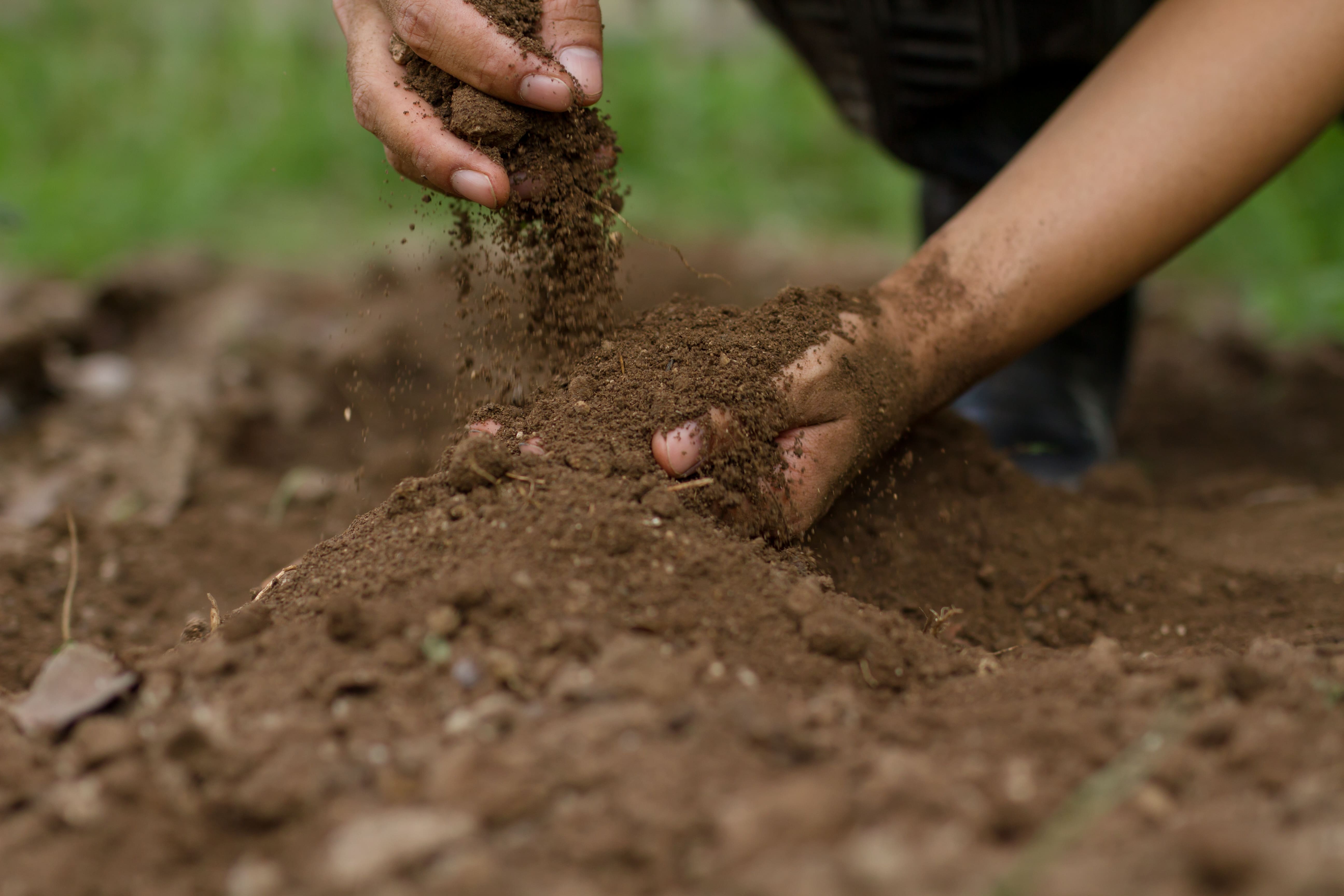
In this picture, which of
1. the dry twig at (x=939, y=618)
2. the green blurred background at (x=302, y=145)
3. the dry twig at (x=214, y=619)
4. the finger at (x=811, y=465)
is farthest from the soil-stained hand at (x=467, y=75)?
the green blurred background at (x=302, y=145)

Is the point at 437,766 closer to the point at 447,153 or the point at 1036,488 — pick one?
the point at 447,153

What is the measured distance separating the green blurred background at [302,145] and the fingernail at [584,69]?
235 cm

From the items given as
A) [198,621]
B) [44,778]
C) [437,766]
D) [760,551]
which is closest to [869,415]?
[760,551]

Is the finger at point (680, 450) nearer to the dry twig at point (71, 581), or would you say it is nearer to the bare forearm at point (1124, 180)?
the bare forearm at point (1124, 180)

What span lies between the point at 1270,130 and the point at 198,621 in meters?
1.88

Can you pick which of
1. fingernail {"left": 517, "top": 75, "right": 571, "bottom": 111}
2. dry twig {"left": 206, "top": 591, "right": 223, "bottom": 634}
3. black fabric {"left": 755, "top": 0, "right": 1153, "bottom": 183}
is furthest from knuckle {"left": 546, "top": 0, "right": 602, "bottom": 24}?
black fabric {"left": 755, "top": 0, "right": 1153, "bottom": 183}

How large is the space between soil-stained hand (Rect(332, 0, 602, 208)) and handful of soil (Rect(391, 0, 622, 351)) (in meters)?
0.02

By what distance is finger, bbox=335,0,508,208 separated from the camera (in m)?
1.48

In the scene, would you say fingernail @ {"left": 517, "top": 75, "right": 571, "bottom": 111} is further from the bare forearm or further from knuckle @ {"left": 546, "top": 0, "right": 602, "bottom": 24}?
the bare forearm

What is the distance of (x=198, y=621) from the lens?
142 cm

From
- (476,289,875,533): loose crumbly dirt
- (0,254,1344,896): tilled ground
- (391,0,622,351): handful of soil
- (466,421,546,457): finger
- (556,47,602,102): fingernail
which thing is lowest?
(0,254,1344,896): tilled ground

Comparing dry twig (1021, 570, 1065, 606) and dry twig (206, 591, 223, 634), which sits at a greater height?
dry twig (206, 591, 223, 634)

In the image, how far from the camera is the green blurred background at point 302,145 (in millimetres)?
4047

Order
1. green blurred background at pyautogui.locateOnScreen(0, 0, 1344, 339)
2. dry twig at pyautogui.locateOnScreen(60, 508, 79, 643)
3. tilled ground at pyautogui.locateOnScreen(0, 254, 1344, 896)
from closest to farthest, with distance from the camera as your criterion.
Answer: tilled ground at pyautogui.locateOnScreen(0, 254, 1344, 896) < dry twig at pyautogui.locateOnScreen(60, 508, 79, 643) < green blurred background at pyautogui.locateOnScreen(0, 0, 1344, 339)
